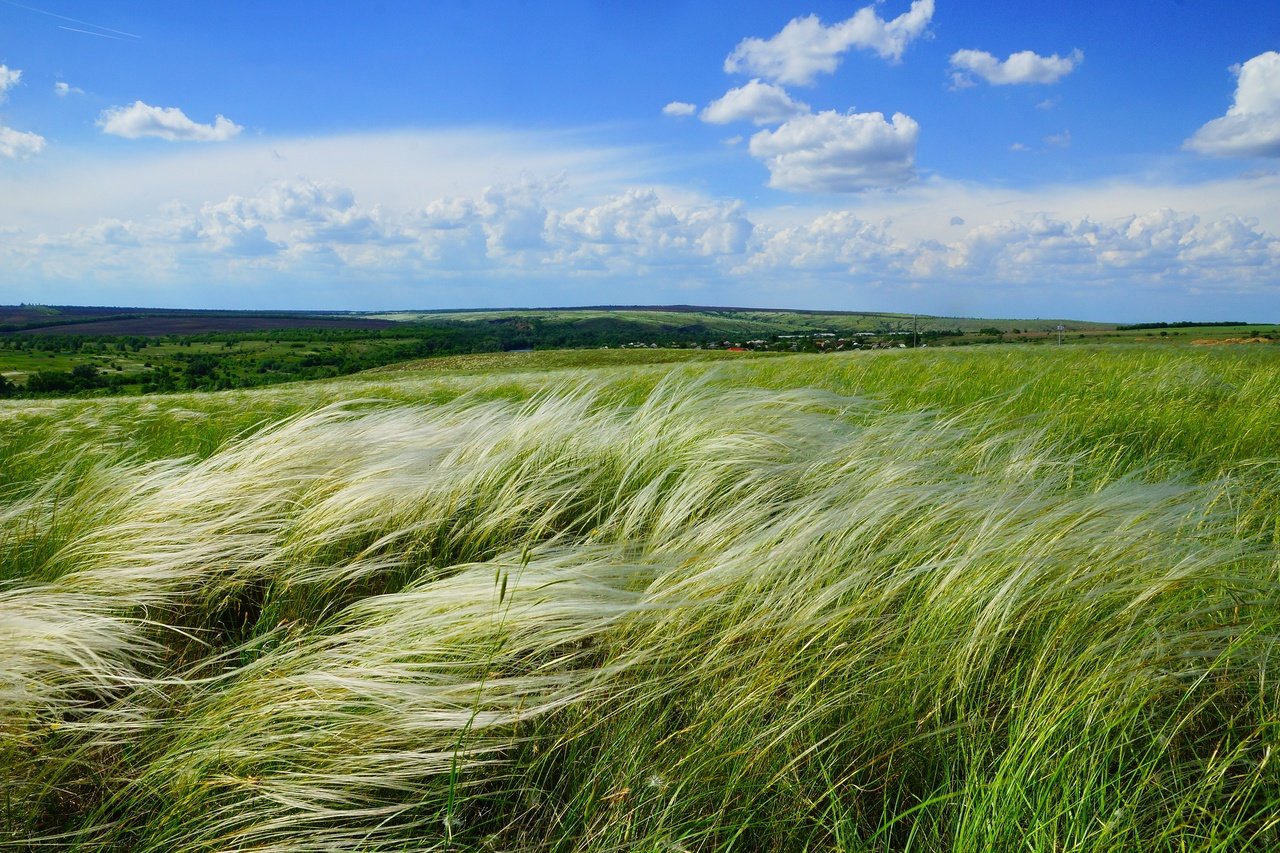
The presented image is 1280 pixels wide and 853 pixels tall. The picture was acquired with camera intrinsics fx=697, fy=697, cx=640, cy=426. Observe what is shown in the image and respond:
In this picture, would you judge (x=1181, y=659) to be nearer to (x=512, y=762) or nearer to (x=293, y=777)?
(x=512, y=762)

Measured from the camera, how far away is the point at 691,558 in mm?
1818

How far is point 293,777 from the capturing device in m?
1.20

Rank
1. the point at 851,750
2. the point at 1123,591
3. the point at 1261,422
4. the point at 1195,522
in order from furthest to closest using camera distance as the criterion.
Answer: the point at 1261,422 < the point at 1195,522 < the point at 1123,591 < the point at 851,750

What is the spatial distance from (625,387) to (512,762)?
17.6ft

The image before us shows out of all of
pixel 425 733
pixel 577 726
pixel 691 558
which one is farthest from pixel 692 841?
pixel 691 558

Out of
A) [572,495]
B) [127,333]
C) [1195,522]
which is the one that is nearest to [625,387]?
[572,495]

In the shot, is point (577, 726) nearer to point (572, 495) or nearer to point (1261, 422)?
point (572, 495)

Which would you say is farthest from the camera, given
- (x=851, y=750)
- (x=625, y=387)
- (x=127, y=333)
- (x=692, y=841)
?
(x=127, y=333)

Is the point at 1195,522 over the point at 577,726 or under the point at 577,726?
over

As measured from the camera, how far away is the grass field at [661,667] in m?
1.09

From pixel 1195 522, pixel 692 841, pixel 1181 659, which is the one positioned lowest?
pixel 692 841

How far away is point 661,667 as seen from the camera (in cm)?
141

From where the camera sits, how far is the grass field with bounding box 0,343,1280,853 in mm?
1088

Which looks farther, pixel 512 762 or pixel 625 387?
pixel 625 387
